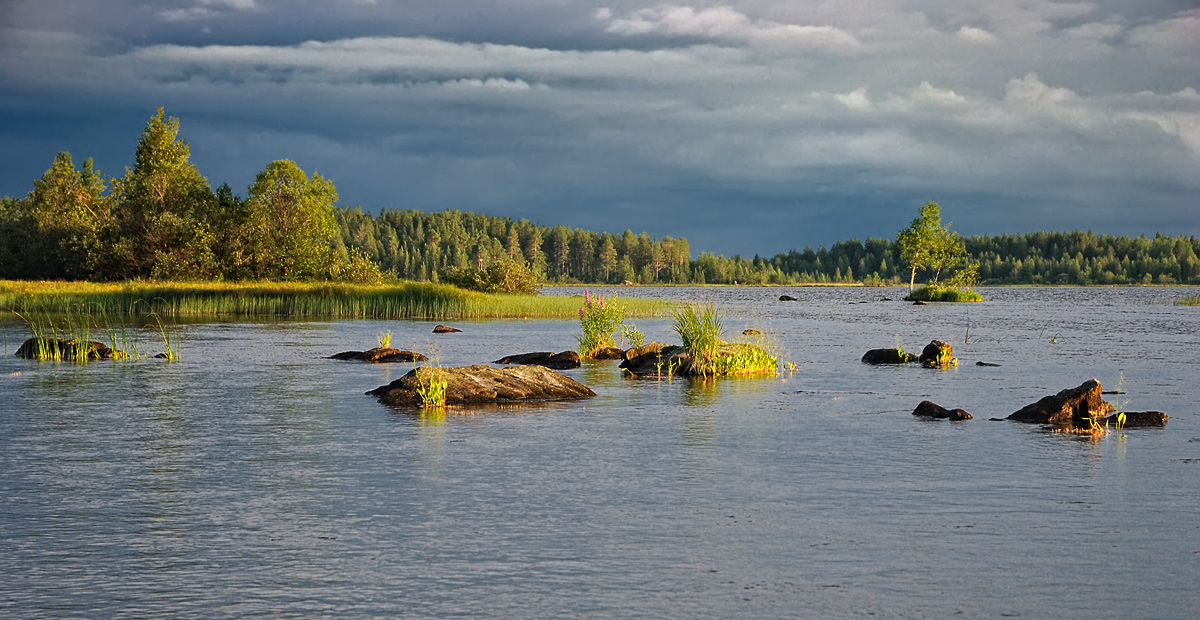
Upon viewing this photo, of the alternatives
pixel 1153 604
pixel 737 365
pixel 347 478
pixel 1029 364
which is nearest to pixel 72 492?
pixel 347 478

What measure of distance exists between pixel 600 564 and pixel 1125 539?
16.3 ft

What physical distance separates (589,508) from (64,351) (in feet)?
81.3

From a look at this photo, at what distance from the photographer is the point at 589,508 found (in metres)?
11.2

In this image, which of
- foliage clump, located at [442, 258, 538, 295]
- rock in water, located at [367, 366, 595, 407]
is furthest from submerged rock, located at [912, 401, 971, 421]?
foliage clump, located at [442, 258, 538, 295]

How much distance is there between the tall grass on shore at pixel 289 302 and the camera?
60375mm

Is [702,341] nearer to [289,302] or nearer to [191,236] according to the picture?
[289,302]

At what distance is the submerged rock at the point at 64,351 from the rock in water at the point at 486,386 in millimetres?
12722

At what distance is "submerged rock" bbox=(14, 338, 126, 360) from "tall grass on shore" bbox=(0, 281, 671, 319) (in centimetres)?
2833

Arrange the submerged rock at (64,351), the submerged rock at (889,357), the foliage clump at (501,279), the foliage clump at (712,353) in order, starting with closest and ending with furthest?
the foliage clump at (712,353) → the submerged rock at (64,351) → the submerged rock at (889,357) → the foliage clump at (501,279)

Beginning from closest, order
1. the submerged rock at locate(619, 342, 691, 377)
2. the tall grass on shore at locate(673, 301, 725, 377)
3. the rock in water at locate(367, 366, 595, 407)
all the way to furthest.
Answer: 1. the rock in water at locate(367, 366, 595, 407)
2. the tall grass on shore at locate(673, 301, 725, 377)
3. the submerged rock at locate(619, 342, 691, 377)

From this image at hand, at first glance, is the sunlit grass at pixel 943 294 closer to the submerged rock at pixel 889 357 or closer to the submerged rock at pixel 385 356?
the submerged rock at pixel 889 357

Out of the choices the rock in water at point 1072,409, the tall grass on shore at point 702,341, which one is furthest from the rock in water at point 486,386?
the rock in water at point 1072,409

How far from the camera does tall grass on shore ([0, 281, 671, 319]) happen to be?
60375 mm

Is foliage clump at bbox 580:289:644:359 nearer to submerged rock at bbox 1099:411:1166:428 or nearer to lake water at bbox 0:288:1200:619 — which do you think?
lake water at bbox 0:288:1200:619
